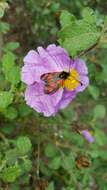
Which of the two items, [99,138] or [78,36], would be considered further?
[99,138]

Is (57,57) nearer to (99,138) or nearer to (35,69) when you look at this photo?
(35,69)

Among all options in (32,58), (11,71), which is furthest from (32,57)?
(11,71)

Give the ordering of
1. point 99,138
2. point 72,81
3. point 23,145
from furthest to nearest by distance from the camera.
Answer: point 99,138 → point 23,145 → point 72,81

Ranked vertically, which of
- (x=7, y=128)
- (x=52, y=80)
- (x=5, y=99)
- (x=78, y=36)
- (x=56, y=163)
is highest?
(x=78, y=36)

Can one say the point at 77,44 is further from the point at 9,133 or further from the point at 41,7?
the point at 41,7

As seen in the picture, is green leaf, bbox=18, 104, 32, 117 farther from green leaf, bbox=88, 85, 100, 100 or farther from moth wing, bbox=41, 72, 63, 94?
moth wing, bbox=41, 72, 63, 94

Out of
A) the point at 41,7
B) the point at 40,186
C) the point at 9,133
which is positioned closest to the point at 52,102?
the point at 40,186

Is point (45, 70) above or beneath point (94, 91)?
above
